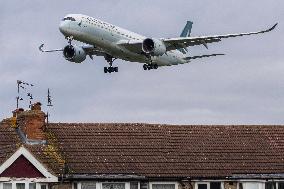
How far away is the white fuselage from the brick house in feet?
37.8

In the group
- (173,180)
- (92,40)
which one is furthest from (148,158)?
(92,40)

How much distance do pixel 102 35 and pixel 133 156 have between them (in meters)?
16.0

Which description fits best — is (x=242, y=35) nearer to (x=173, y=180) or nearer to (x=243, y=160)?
(x=243, y=160)

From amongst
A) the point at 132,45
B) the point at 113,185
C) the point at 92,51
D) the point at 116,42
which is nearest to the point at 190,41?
the point at 132,45

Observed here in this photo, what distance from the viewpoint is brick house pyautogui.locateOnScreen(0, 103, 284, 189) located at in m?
38.0

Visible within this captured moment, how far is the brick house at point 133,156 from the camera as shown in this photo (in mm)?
37969

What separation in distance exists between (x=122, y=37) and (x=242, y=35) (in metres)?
9.18

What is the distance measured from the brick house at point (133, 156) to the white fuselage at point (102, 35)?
1153 centimetres

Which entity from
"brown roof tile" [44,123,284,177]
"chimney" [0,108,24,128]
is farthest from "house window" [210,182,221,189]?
"chimney" [0,108,24,128]

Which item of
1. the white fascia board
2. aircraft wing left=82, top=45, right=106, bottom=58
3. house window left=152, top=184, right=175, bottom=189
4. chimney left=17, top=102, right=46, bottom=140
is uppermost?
aircraft wing left=82, top=45, right=106, bottom=58

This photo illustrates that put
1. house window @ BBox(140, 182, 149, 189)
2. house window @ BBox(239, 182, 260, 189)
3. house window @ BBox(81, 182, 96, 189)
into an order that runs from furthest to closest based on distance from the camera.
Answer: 1. house window @ BBox(239, 182, 260, 189)
2. house window @ BBox(140, 182, 149, 189)
3. house window @ BBox(81, 182, 96, 189)

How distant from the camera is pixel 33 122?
134ft

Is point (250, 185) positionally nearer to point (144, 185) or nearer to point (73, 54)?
point (144, 185)

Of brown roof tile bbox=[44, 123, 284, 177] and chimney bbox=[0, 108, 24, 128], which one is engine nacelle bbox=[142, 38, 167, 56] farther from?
chimney bbox=[0, 108, 24, 128]
